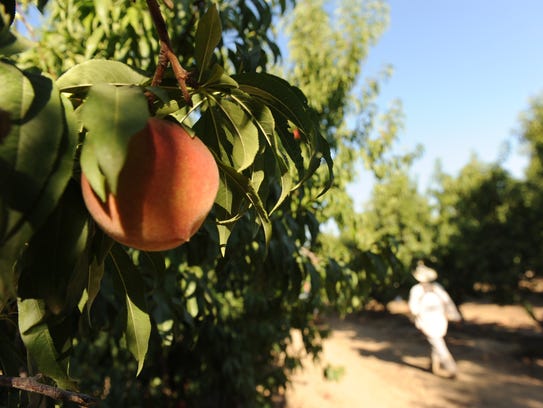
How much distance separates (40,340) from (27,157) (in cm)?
31

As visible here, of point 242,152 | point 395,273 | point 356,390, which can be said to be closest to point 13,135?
point 242,152

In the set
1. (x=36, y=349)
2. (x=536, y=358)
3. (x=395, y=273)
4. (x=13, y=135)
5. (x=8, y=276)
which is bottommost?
(x=536, y=358)

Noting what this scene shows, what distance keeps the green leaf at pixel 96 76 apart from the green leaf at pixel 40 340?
0.27 metres

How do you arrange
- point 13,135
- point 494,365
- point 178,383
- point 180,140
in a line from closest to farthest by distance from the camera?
point 13,135, point 180,140, point 178,383, point 494,365

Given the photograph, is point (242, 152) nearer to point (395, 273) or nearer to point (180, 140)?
point (180, 140)

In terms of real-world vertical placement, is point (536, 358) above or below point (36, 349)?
below

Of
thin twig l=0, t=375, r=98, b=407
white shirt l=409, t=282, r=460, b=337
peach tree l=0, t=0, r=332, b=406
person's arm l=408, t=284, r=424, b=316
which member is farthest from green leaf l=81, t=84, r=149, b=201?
person's arm l=408, t=284, r=424, b=316

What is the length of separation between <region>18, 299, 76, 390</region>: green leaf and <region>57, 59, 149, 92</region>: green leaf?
27 centimetres

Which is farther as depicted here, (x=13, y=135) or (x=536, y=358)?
(x=536, y=358)

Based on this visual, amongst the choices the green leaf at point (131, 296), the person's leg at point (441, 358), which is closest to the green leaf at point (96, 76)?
the green leaf at point (131, 296)

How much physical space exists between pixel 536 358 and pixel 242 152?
355 inches

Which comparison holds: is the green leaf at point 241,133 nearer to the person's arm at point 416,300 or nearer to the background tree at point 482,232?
the person's arm at point 416,300

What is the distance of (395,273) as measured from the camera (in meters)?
1.75

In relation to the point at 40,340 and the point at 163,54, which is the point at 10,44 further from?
the point at 40,340
